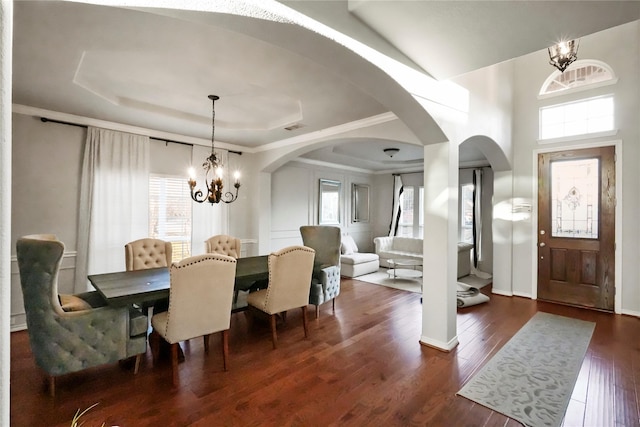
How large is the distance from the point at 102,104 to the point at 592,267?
270 inches

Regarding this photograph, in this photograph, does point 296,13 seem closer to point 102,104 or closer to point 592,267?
point 102,104

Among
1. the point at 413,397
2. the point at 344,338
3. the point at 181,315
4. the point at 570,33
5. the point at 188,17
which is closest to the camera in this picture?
the point at 188,17

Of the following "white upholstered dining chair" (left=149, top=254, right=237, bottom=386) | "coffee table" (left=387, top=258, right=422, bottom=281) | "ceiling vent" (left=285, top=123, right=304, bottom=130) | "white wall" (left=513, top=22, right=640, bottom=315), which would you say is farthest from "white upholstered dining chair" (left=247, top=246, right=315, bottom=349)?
"white wall" (left=513, top=22, right=640, bottom=315)

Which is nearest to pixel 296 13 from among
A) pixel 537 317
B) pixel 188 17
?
pixel 188 17

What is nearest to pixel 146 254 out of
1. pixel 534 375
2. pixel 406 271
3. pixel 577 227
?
pixel 534 375

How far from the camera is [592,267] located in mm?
4402

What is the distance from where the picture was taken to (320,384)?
247cm

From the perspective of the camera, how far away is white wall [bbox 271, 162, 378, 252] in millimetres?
6613

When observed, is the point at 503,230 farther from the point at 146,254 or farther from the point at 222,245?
the point at 146,254

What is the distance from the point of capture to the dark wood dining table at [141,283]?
8.05 feet

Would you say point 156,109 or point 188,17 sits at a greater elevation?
point 156,109

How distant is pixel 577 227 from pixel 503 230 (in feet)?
3.16

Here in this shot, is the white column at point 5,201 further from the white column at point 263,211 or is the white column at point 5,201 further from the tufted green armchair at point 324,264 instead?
the white column at point 263,211

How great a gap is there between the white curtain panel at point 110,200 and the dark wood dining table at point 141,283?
114 cm
